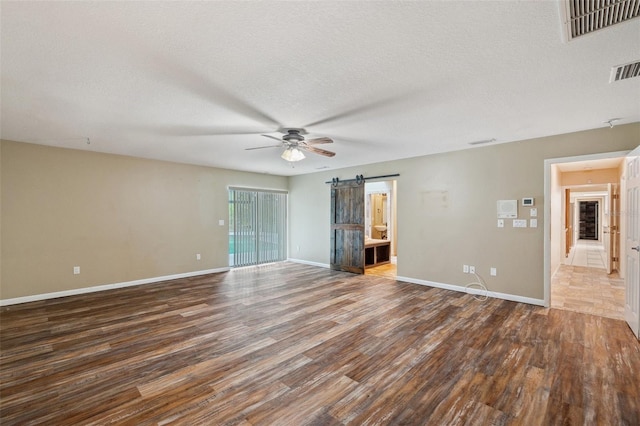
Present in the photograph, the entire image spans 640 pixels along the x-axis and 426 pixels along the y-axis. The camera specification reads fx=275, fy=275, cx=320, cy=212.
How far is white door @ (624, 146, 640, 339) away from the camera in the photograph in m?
3.19

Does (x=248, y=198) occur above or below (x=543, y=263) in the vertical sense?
above

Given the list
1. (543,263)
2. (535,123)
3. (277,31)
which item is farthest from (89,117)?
(543,263)

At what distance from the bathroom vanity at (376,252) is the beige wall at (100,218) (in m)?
3.72

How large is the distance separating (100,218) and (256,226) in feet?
11.5

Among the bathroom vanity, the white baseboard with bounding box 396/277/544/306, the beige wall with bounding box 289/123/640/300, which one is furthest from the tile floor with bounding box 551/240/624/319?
the bathroom vanity

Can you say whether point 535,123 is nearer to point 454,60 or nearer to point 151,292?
point 454,60

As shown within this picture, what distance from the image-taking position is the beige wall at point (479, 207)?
168 inches

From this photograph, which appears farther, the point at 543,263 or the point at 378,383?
the point at 543,263

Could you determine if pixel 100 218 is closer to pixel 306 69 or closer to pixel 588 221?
pixel 306 69

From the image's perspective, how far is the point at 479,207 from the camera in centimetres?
492

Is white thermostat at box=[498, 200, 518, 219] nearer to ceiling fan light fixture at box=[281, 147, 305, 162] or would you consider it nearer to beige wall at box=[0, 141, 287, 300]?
ceiling fan light fixture at box=[281, 147, 305, 162]

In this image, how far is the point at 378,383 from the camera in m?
2.34

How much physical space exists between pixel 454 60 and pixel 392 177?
3991mm

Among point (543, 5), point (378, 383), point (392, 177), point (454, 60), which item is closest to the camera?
point (543, 5)
